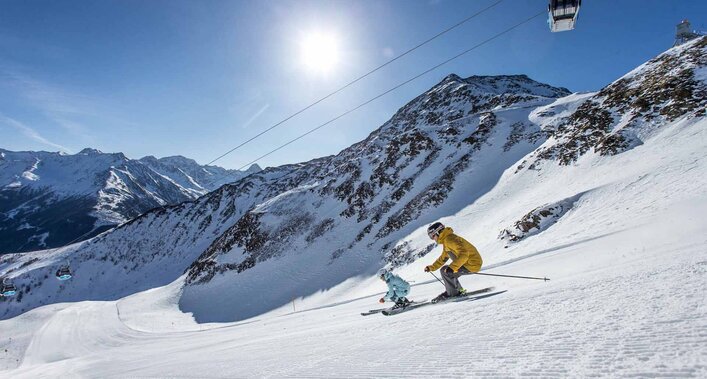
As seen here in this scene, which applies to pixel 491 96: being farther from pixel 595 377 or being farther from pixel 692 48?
Result: pixel 595 377

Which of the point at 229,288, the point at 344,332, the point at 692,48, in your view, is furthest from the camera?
the point at 229,288

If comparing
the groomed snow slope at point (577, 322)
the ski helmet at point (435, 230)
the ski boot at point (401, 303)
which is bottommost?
the ski boot at point (401, 303)

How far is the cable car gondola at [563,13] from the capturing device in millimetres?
11181

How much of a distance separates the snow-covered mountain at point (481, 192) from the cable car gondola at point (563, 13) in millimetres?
7071

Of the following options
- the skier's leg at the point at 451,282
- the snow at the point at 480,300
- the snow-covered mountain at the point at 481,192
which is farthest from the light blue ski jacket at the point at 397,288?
the snow-covered mountain at the point at 481,192

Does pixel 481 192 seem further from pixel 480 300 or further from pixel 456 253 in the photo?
pixel 480 300

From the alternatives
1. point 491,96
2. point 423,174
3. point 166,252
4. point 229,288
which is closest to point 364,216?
point 423,174

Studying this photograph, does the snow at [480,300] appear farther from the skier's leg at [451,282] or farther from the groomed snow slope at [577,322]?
the skier's leg at [451,282]

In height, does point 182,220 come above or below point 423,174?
above

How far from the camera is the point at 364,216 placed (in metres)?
46.8

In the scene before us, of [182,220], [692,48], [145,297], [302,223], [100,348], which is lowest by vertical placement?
[100,348]

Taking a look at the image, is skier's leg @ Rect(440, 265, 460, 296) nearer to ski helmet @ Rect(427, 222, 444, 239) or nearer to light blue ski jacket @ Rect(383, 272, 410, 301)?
ski helmet @ Rect(427, 222, 444, 239)

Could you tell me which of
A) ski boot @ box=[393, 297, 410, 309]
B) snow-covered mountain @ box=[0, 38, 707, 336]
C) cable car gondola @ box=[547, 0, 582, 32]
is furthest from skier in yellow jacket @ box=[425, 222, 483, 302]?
cable car gondola @ box=[547, 0, 582, 32]

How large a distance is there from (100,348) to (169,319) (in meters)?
12.4
